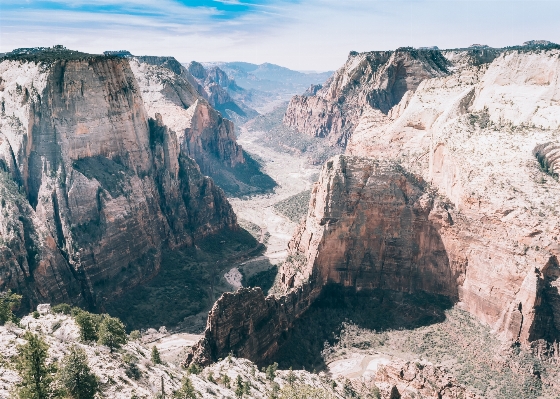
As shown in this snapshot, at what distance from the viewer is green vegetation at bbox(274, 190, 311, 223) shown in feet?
429

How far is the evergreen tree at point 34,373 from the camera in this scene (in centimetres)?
2676

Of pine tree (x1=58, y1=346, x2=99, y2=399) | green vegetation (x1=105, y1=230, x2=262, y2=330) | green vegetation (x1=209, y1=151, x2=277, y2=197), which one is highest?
pine tree (x1=58, y1=346, x2=99, y2=399)

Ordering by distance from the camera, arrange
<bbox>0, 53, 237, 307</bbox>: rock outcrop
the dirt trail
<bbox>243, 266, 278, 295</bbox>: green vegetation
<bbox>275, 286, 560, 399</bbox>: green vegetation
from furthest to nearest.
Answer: the dirt trail
<bbox>243, 266, 278, 295</bbox>: green vegetation
<bbox>0, 53, 237, 307</bbox>: rock outcrop
<bbox>275, 286, 560, 399</bbox>: green vegetation

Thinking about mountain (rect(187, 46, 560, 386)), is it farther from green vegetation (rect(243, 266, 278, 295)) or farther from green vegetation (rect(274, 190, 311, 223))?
green vegetation (rect(274, 190, 311, 223))

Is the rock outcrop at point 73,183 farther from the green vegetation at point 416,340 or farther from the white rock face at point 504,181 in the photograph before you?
the white rock face at point 504,181

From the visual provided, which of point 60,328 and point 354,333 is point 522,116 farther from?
point 60,328

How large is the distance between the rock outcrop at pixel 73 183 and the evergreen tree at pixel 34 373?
46.1 m

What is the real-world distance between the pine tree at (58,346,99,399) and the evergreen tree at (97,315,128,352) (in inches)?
346

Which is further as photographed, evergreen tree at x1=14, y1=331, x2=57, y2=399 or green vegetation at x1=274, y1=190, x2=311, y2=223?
green vegetation at x1=274, y1=190, x2=311, y2=223

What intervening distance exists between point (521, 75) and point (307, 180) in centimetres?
10404

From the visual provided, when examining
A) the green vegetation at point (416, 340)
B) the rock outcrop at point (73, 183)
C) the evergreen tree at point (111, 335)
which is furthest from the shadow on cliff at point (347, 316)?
the rock outcrop at point (73, 183)

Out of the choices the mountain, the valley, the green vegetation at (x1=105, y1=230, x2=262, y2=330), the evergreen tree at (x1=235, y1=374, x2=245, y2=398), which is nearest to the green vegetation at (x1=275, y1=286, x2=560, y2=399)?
the valley

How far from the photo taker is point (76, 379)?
94.5 feet

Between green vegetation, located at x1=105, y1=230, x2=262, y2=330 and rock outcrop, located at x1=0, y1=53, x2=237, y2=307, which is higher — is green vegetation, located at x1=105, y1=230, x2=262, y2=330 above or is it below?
below
